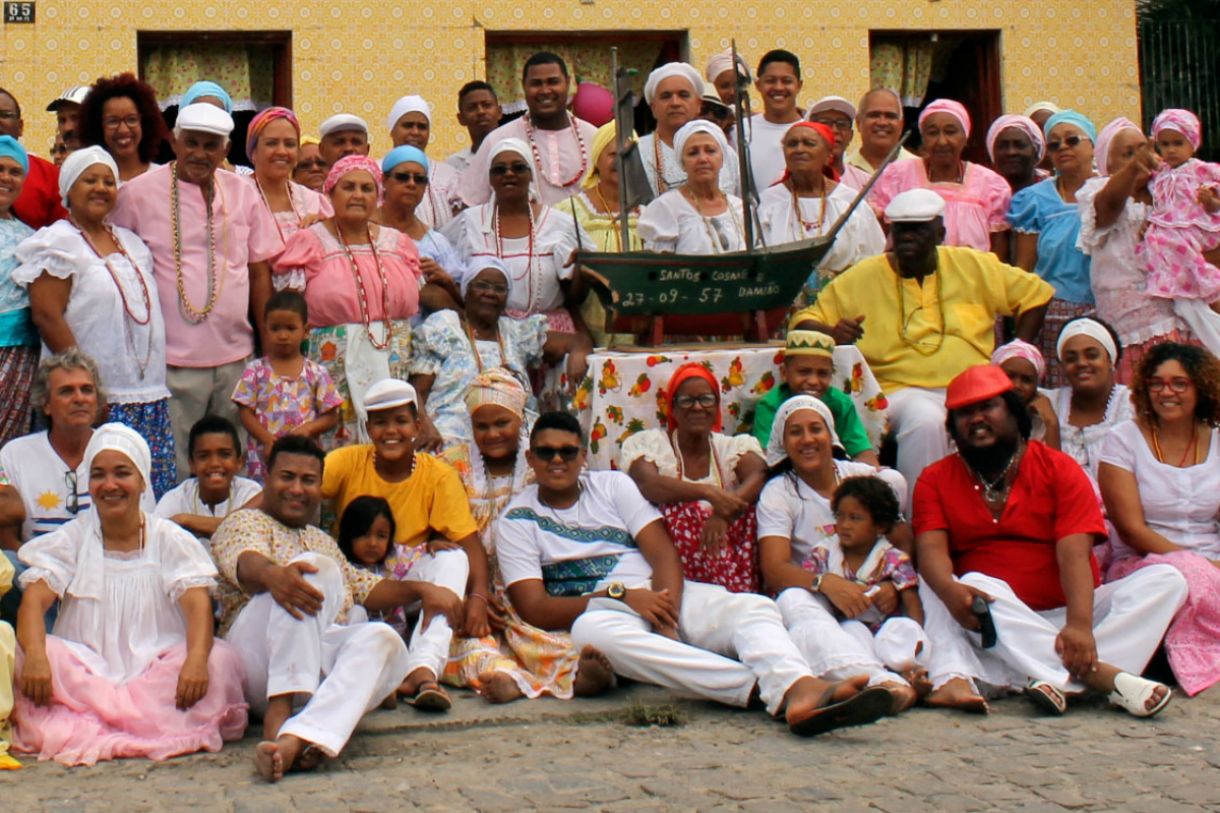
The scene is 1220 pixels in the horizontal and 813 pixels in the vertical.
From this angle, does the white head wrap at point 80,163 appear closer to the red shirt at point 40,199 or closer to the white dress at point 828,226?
the red shirt at point 40,199

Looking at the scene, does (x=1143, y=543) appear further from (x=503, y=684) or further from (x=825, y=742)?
(x=503, y=684)

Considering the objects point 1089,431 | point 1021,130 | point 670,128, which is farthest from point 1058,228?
point 670,128

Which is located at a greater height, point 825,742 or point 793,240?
point 793,240

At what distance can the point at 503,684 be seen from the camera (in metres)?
6.59

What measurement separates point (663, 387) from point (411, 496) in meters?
1.36

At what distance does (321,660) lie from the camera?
20.0 feet

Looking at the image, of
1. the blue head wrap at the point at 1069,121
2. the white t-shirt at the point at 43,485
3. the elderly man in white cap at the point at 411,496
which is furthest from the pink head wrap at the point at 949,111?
the white t-shirt at the point at 43,485

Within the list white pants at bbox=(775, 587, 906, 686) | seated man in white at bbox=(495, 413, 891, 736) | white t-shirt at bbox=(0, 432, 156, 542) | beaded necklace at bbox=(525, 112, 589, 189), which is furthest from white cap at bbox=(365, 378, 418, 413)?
beaded necklace at bbox=(525, 112, 589, 189)

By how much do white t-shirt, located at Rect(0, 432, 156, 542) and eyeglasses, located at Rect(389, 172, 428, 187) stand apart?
98.9 inches

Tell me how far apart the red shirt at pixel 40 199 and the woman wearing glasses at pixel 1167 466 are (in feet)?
15.9

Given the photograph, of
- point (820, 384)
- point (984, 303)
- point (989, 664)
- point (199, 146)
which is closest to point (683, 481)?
point (820, 384)

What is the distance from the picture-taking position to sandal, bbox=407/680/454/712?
6.33 metres

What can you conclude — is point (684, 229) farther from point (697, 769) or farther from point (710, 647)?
point (697, 769)

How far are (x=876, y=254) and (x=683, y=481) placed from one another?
217cm
